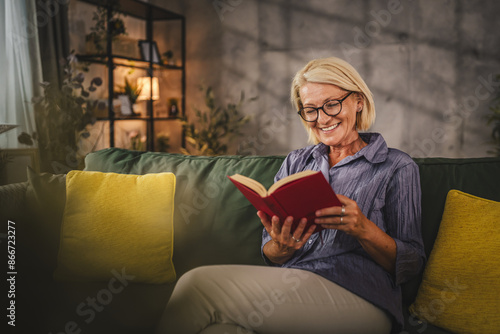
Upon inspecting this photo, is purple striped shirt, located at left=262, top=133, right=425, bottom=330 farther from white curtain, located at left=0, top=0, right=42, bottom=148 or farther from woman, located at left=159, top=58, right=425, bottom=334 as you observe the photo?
white curtain, located at left=0, top=0, right=42, bottom=148

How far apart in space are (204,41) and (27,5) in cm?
215

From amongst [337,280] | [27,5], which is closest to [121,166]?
[337,280]

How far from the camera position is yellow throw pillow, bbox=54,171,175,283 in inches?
56.1

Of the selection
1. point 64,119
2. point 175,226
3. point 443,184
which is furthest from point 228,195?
point 64,119

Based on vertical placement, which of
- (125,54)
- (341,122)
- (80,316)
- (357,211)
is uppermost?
(125,54)

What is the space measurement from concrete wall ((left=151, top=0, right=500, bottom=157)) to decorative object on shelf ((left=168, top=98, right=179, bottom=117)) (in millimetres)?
225

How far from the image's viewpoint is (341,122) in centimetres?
134

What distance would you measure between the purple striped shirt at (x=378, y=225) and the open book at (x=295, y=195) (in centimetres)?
17

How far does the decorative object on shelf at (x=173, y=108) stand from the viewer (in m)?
4.75

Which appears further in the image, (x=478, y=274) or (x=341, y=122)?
(x=341, y=122)

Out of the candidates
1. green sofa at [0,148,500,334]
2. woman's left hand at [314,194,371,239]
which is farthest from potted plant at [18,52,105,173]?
woman's left hand at [314,194,371,239]

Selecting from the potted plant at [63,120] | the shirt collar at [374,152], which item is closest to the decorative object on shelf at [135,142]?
the potted plant at [63,120]

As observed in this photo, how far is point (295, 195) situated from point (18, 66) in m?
2.79

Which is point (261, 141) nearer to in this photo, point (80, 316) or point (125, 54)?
point (125, 54)
